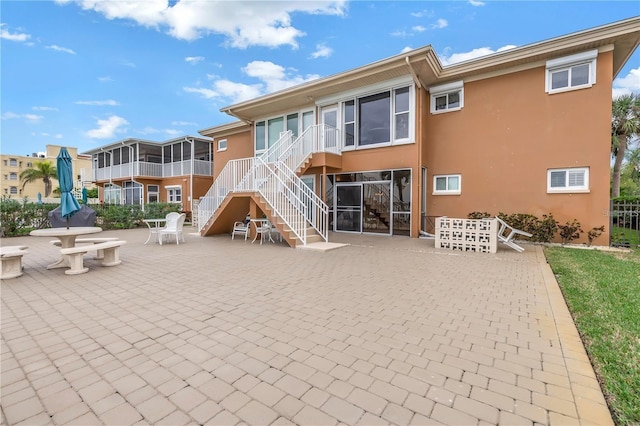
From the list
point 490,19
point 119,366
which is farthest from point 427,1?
point 119,366

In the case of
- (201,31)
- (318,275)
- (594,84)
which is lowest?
(318,275)

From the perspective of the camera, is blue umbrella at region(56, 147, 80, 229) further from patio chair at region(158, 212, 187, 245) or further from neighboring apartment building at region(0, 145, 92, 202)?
neighboring apartment building at region(0, 145, 92, 202)

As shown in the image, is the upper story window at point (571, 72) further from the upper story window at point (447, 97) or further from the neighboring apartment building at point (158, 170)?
the neighboring apartment building at point (158, 170)

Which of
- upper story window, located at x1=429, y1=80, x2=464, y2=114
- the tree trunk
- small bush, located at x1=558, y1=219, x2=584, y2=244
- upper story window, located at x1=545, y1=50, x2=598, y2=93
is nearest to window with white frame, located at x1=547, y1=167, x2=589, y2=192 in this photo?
small bush, located at x1=558, y1=219, x2=584, y2=244

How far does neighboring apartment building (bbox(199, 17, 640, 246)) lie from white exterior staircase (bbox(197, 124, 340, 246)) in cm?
5

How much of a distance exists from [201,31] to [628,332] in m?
21.9

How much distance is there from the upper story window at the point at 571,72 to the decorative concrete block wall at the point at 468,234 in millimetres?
5272

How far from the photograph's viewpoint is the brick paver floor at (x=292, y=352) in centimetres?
202

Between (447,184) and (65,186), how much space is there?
11.7 m

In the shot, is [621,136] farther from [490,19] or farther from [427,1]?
[427,1]

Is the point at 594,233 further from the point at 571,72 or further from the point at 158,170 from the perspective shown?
the point at 158,170

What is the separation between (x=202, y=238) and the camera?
38.3 feet

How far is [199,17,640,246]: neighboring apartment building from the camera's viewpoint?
362 inches

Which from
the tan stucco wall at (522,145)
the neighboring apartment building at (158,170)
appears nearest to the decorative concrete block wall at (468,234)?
the tan stucco wall at (522,145)
